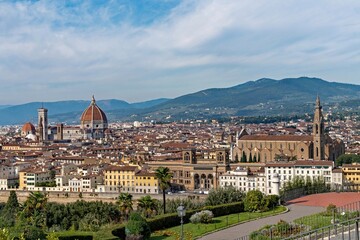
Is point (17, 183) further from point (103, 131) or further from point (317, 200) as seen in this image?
point (103, 131)

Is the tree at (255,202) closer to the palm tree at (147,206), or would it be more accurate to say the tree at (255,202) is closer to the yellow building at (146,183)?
the palm tree at (147,206)

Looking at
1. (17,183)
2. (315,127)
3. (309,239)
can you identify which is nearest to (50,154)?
(17,183)

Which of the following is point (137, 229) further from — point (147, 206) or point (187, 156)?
point (187, 156)

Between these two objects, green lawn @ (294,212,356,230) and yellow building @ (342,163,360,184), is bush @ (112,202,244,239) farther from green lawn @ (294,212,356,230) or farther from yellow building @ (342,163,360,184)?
yellow building @ (342,163,360,184)

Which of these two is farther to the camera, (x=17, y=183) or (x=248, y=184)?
(x=17, y=183)

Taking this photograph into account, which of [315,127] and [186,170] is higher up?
[315,127]

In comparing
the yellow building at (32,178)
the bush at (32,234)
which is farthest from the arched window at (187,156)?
the bush at (32,234)
